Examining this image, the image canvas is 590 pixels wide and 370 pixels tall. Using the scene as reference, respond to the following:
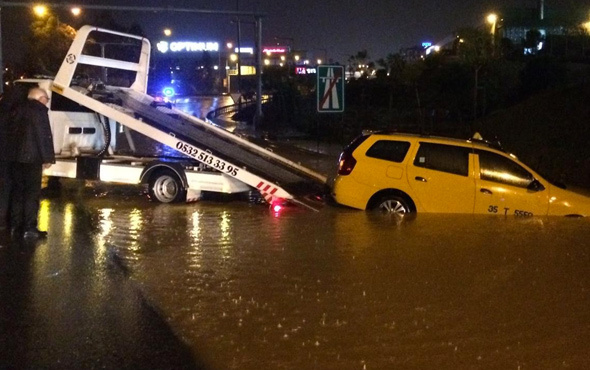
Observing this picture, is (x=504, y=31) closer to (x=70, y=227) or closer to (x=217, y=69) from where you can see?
(x=70, y=227)

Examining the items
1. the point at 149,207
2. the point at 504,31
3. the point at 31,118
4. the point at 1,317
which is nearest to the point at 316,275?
the point at 1,317

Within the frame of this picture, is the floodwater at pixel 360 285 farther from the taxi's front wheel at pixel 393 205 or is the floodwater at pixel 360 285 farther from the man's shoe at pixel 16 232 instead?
the man's shoe at pixel 16 232

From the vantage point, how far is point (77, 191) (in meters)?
15.7

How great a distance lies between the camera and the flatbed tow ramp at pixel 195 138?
12.8m

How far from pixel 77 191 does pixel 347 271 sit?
28.6 ft

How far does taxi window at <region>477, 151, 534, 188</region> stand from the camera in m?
11.9

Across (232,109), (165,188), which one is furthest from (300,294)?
(232,109)

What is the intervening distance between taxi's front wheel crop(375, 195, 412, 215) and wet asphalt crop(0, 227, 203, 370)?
4.71 meters

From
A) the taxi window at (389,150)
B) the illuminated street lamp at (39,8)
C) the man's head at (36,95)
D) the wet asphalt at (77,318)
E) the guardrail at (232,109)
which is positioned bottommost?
the wet asphalt at (77,318)

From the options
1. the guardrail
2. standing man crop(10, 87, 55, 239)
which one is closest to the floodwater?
standing man crop(10, 87, 55, 239)

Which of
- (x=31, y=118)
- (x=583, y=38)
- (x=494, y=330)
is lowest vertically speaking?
(x=494, y=330)

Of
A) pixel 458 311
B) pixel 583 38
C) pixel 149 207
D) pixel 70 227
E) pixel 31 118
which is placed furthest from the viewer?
pixel 583 38

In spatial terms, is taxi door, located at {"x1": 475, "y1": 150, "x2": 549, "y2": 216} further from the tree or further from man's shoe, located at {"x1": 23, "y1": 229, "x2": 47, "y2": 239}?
the tree

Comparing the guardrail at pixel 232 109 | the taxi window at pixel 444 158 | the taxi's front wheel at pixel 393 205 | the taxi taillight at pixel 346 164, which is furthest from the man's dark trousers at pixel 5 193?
the guardrail at pixel 232 109
